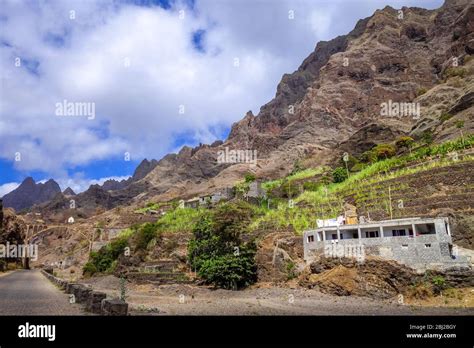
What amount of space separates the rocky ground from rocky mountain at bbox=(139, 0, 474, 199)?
59019 millimetres

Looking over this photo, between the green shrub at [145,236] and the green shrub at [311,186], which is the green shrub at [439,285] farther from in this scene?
the green shrub at [311,186]

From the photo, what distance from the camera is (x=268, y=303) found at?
74.2ft

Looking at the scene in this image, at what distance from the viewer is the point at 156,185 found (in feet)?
485

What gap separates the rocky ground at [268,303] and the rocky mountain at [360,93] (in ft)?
194

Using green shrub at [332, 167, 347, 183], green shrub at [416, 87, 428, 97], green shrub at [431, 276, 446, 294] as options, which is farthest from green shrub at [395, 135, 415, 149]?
green shrub at [416, 87, 428, 97]

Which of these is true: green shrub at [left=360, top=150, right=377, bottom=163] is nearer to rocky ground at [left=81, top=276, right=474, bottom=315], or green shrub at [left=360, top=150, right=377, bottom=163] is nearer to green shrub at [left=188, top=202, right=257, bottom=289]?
green shrub at [left=188, top=202, right=257, bottom=289]

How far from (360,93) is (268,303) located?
112 metres

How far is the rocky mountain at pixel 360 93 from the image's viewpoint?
9369cm

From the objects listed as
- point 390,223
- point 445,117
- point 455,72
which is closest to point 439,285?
point 390,223

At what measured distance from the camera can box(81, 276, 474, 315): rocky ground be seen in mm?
18625
